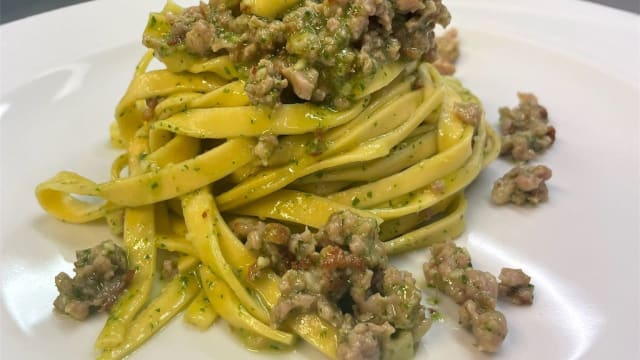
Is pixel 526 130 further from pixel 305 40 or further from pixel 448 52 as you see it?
pixel 305 40

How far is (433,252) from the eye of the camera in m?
3.99

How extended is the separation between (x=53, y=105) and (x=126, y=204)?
194 centimetres

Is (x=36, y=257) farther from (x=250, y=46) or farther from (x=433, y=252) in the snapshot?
(x=433, y=252)

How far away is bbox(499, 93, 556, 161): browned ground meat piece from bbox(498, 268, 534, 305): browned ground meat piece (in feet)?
4.72

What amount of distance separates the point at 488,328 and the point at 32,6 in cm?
817

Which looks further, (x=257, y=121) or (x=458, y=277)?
(x=257, y=121)

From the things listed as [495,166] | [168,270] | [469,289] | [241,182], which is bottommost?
[495,166]

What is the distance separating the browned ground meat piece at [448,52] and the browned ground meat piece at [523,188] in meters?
1.63

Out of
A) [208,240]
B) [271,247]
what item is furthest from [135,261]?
[271,247]

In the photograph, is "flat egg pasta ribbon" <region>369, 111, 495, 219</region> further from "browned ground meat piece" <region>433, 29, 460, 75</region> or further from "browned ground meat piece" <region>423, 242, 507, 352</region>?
"browned ground meat piece" <region>433, 29, 460, 75</region>

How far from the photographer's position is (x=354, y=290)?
356 cm

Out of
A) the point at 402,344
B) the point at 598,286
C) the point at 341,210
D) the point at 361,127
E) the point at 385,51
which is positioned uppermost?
the point at 385,51

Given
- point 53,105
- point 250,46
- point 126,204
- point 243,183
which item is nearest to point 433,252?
point 243,183

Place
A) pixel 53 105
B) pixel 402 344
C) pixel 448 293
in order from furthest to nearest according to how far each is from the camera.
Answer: pixel 53 105
pixel 448 293
pixel 402 344
